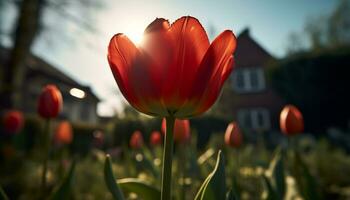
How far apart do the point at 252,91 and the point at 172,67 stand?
21325 millimetres

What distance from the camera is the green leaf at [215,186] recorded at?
0.68 m

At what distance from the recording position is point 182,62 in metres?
0.65

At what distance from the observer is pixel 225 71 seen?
0.68m

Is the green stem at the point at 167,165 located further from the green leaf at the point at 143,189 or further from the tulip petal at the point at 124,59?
the green leaf at the point at 143,189

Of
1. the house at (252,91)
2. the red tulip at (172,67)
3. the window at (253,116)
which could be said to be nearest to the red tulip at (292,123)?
the red tulip at (172,67)

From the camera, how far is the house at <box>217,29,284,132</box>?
20609 millimetres

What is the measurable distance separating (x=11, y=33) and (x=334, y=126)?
43.3 ft

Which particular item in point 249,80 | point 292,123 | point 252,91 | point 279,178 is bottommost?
point 279,178

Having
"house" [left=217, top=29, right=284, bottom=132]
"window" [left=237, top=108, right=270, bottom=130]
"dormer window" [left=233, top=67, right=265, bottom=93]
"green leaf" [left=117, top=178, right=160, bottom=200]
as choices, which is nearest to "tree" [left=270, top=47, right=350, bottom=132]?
"house" [left=217, top=29, right=284, bottom=132]

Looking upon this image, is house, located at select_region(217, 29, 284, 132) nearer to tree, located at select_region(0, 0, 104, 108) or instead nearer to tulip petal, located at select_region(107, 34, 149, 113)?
tree, located at select_region(0, 0, 104, 108)

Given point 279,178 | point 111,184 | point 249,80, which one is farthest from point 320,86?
→ point 111,184

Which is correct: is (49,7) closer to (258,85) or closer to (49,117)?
(49,117)

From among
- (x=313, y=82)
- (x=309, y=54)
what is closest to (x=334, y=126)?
(x=313, y=82)

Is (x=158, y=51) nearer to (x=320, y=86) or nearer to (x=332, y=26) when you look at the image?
(x=320, y=86)
